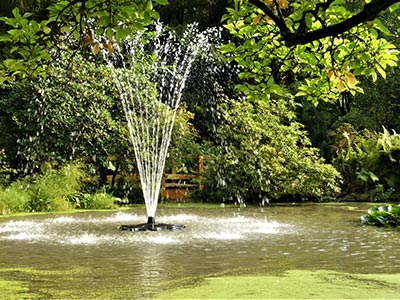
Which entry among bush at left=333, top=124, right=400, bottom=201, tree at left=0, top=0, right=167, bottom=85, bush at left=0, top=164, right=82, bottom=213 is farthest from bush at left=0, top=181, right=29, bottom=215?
tree at left=0, top=0, right=167, bottom=85

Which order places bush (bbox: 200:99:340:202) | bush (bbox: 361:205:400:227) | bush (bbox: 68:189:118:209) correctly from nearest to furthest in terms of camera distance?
1. bush (bbox: 361:205:400:227)
2. bush (bbox: 68:189:118:209)
3. bush (bbox: 200:99:340:202)

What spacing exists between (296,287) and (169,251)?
8.04 ft

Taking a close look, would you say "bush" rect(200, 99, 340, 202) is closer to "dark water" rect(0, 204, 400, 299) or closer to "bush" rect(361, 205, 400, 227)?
"dark water" rect(0, 204, 400, 299)

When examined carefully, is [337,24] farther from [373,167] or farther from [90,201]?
[373,167]

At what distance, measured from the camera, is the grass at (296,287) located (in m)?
4.27

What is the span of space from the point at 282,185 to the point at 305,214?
10.1 ft

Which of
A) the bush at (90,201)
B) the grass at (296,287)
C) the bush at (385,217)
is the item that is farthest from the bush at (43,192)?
the grass at (296,287)

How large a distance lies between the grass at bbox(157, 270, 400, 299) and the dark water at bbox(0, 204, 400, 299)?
30 cm

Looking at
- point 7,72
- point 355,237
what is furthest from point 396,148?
point 7,72

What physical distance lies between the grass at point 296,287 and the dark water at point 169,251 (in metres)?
0.30

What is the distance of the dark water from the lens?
5105mm

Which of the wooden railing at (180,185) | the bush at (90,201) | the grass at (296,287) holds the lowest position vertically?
the grass at (296,287)

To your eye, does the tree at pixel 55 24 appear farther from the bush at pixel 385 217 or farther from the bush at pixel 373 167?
the bush at pixel 373 167

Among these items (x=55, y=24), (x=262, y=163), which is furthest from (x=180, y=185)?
(x=55, y=24)
